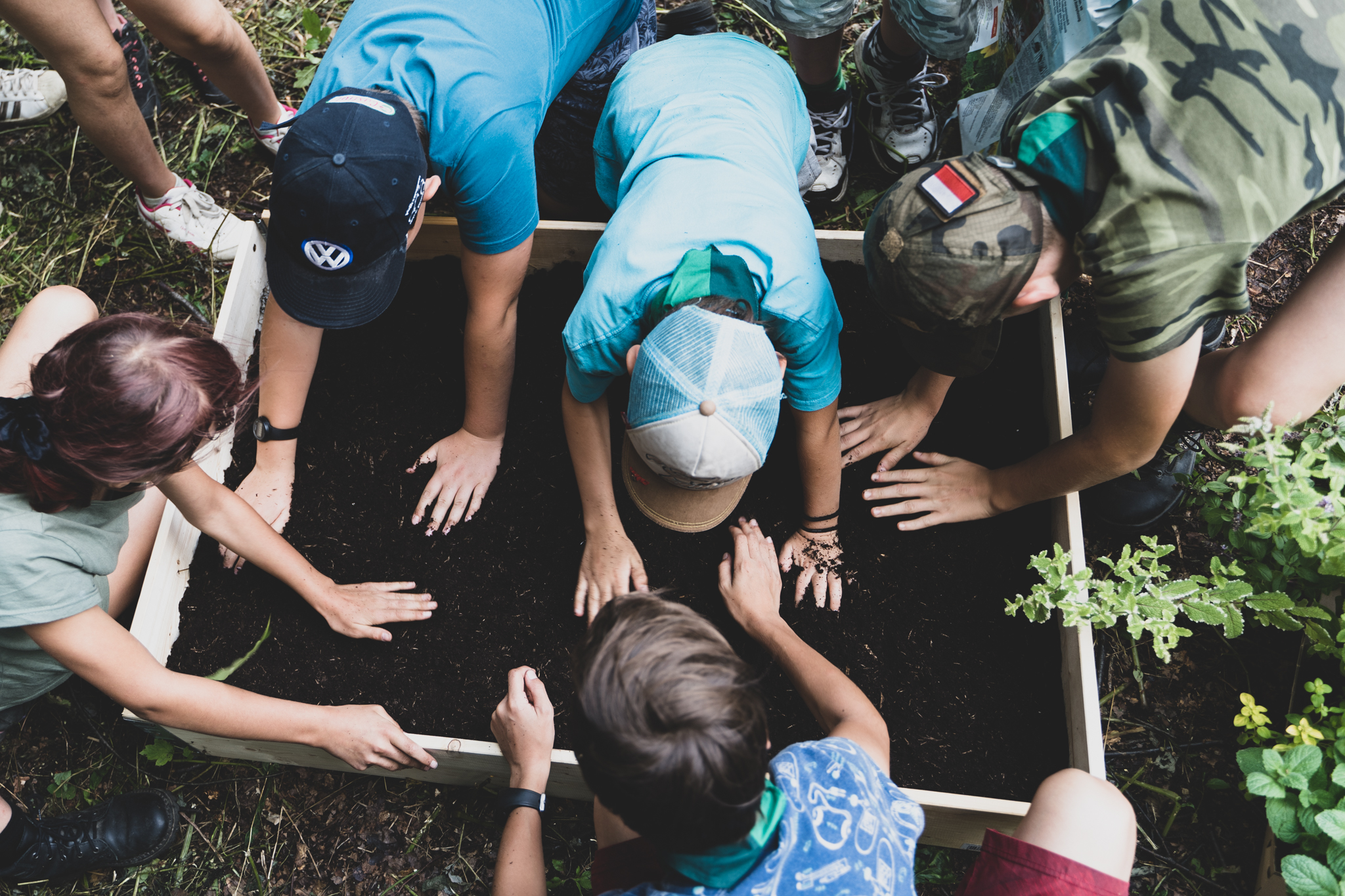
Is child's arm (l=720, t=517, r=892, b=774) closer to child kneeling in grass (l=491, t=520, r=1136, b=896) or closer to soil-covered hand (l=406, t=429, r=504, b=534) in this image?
child kneeling in grass (l=491, t=520, r=1136, b=896)

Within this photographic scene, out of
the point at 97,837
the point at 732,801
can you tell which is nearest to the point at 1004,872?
the point at 732,801

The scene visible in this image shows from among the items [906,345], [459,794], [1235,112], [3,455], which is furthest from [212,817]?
[1235,112]

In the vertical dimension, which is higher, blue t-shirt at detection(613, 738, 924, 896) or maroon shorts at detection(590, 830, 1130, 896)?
blue t-shirt at detection(613, 738, 924, 896)

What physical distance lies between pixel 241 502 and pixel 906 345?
1.61 m

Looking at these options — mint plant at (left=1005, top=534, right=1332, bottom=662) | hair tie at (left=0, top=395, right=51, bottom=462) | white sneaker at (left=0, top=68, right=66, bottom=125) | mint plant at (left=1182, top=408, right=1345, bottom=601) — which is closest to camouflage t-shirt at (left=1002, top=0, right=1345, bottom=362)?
mint plant at (left=1182, top=408, right=1345, bottom=601)

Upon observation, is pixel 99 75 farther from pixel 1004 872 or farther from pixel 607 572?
pixel 1004 872

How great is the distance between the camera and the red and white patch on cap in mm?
1367

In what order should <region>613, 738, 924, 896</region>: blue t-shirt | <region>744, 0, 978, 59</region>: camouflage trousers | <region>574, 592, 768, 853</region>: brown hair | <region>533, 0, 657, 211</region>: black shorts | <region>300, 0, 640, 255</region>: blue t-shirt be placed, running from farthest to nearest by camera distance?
<region>533, 0, 657, 211</region>: black shorts → <region>744, 0, 978, 59</region>: camouflage trousers → <region>300, 0, 640, 255</region>: blue t-shirt → <region>613, 738, 924, 896</region>: blue t-shirt → <region>574, 592, 768, 853</region>: brown hair

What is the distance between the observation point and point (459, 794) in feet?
6.77

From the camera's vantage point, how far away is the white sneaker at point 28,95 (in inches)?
109

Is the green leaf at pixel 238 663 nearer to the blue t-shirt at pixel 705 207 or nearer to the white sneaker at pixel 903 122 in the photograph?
the blue t-shirt at pixel 705 207

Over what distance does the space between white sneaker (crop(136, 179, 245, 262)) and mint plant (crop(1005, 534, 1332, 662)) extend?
255cm

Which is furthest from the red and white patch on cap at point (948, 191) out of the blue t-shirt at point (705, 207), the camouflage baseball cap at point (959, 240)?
the blue t-shirt at point (705, 207)

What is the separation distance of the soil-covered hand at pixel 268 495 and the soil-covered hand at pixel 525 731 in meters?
0.78
